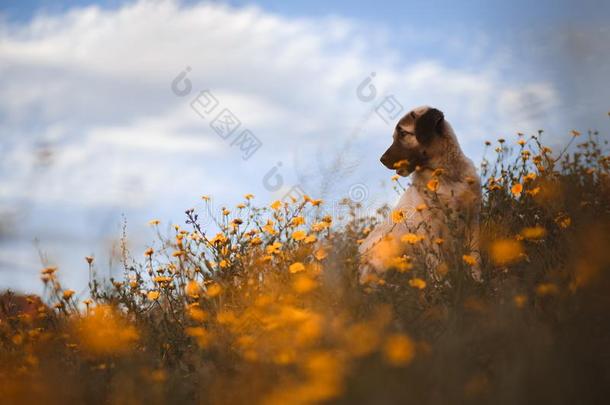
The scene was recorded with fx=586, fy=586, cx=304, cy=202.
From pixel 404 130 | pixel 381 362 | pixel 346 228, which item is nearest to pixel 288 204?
pixel 346 228

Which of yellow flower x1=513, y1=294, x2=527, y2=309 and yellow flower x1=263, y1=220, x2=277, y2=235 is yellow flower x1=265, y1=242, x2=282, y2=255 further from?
yellow flower x1=513, y1=294, x2=527, y2=309

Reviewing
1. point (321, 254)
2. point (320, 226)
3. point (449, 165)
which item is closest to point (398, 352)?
point (321, 254)

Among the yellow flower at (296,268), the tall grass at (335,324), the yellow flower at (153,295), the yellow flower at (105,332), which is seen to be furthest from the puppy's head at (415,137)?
the yellow flower at (105,332)

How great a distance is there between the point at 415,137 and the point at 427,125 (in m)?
0.15

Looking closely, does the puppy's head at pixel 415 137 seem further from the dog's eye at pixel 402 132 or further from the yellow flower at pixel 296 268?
the yellow flower at pixel 296 268

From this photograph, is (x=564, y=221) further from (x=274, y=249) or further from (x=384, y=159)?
(x=274, y=249)

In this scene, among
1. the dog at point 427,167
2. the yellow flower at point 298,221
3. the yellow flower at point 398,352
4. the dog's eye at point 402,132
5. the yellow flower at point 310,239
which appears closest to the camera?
the yellow flower at point 398,352

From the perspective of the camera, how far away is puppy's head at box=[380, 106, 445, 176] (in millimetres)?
5254

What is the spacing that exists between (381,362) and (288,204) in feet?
8.84

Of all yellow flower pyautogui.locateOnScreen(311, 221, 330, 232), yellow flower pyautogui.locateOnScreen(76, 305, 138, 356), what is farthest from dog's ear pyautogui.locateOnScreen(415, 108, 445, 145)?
yellow flower pyautogui.locateOnScreen(76, 305, 138, 356)

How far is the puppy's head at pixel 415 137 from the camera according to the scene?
5.25m

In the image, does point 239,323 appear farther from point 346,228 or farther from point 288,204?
point 288,204

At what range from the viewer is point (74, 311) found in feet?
13.3

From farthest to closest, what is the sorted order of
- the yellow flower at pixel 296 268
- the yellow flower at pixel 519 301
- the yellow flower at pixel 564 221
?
the yellow flower at pixel 564 221 → the yellow flower at pixel 296 268 → the yellow flower at pixel 519 301
